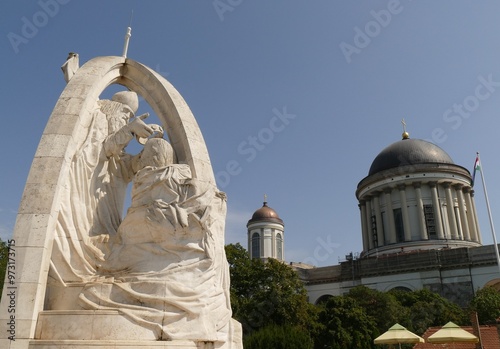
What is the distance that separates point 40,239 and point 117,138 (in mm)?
2277

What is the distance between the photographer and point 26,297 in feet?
18.1

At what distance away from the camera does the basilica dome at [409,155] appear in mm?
45125

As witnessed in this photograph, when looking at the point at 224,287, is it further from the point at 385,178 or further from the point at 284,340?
the point at 385,178

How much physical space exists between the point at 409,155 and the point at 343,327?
26.1 metres

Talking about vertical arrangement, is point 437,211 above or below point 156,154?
above

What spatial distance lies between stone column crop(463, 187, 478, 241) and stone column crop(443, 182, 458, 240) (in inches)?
90.2

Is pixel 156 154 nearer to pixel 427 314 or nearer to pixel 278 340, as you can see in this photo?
pixel 278 340

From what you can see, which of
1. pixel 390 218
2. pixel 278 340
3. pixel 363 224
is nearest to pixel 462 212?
pixel 390 218

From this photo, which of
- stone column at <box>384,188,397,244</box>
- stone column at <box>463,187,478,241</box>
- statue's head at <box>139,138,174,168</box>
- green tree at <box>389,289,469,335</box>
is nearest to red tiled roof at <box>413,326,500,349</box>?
green tree at <box>389,289,469,335</box>

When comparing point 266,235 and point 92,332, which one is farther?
point 266,235

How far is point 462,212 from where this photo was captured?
143ft

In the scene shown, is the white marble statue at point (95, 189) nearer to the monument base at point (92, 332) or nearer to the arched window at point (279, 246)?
the monument base at point (92, 332)

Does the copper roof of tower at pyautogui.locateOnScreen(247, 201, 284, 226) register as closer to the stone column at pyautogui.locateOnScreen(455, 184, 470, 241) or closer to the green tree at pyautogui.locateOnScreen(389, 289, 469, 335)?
the stone column at pyautogui.locateOnScreen(455, 184, 470, 241)

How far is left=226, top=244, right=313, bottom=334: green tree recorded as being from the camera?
23438 millimetres
